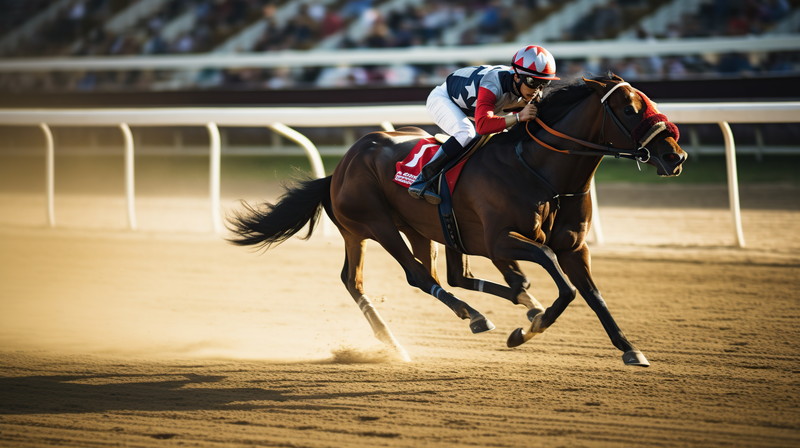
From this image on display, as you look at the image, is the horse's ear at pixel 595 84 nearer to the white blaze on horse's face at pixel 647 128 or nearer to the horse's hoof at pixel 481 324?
the white blaze on horse's face at pixel 647 128

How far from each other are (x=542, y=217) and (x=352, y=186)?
134cm

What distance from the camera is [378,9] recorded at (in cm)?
2036

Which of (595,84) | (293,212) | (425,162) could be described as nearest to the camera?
(595,84)

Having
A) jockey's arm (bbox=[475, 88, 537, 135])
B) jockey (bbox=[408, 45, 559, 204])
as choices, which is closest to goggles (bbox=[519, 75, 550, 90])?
jockey (bbox=[408, 45, 559, 204])

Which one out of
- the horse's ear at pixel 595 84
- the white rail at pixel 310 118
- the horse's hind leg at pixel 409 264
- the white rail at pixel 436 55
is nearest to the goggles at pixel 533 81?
the horse's ear at pixel 595 84

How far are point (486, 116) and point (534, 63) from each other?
1.20ft

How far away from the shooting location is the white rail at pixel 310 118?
7355 millimetres

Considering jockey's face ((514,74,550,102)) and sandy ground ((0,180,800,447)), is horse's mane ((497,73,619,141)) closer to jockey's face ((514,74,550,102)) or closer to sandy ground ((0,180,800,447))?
jockey's face ((514,74,550,102))

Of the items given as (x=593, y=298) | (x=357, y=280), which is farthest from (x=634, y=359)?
(x=357, y=280)

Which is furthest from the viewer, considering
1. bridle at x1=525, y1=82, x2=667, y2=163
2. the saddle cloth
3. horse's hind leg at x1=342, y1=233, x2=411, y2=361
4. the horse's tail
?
the horse's tail

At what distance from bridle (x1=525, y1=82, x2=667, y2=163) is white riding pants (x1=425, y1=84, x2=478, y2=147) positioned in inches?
13.0

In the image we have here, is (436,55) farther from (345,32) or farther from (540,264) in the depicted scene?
(540,264)

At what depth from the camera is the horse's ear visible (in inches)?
177

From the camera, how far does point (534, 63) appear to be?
15.0 ft
